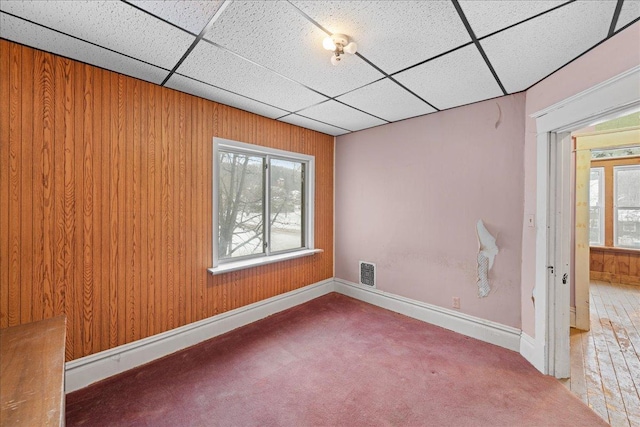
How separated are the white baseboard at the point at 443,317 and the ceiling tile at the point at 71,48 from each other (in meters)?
3.43

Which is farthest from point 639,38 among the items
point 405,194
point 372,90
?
point 405,194

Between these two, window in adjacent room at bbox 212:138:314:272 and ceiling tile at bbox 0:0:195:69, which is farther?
window in adjacent room at bbox 212:138:314:272

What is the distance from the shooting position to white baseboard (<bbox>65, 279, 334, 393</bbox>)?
202 cm

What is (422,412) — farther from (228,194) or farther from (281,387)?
(228,194)

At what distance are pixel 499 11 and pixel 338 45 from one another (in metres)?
0.90

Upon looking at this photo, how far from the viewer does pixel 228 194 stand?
3049mm

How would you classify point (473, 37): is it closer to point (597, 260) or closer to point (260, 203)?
point (260, 203)

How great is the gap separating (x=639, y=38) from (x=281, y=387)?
317 centimetres

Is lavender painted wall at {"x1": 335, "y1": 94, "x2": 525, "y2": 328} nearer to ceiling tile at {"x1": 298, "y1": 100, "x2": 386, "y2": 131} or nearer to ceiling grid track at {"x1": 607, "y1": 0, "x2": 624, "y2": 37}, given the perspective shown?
ceiling tile at {"x1": 298, "y1": 100, "x2": 386, "y2": 131}

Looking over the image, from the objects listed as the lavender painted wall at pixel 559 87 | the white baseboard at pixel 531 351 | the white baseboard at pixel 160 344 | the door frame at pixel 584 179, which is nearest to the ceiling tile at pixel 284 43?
the lavender painted wall at pixel 559 87

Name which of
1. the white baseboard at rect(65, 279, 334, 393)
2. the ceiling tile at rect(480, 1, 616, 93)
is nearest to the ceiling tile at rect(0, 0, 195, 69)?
the ceiling tile at rect(480, 1, 616, 93)

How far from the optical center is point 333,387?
2027 millimetres

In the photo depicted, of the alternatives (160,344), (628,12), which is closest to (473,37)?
(628,12)

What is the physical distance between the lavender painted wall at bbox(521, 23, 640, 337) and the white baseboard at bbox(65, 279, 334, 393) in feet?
8.59
